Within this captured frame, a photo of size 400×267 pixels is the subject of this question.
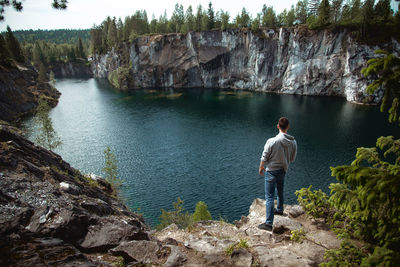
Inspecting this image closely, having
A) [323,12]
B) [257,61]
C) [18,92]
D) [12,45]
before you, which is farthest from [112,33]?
[323,12]

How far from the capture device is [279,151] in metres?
7.52

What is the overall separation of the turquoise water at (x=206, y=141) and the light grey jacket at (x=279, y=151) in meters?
18.8

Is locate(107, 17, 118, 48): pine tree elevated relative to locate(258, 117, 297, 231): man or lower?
elevated

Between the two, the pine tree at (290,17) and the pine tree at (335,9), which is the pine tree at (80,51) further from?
the pine tree at (335,9)

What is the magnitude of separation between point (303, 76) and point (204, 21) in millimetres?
48518

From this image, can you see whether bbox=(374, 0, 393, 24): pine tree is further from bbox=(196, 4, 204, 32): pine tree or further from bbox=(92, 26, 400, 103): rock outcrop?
bbox=(196, 4, 204, 32): pine tree

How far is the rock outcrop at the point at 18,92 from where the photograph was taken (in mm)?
59391

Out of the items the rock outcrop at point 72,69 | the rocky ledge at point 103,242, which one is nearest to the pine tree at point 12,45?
the rock outcrop at point 72,69

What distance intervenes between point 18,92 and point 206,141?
188ft

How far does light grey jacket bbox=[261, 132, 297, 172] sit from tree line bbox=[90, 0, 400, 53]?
3206 inches

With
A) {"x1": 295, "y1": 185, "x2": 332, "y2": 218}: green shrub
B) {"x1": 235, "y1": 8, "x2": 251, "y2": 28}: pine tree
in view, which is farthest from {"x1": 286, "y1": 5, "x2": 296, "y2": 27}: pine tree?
{"x1": 295, "y1": 185, "x2": 332, "y2": 218}: green shrub

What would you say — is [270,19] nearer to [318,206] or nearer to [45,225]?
[318,206]

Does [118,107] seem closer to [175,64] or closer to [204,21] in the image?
[175,64]

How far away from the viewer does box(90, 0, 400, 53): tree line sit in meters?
71.5
